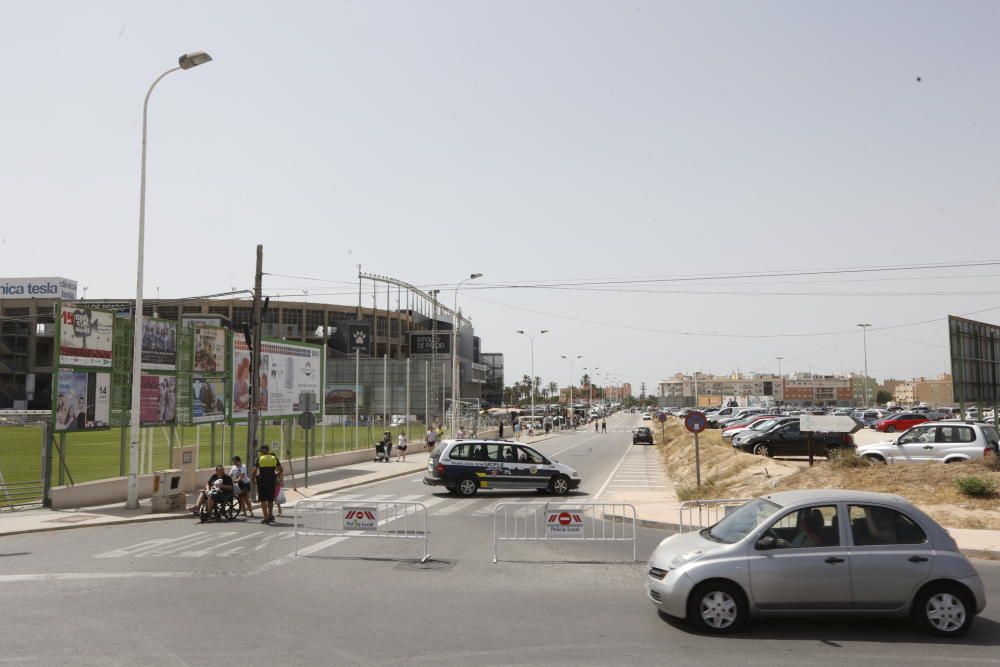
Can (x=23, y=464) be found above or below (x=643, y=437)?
above

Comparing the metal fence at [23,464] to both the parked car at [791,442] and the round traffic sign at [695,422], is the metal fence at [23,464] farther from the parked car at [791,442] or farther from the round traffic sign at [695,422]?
the parked car at [791,442]

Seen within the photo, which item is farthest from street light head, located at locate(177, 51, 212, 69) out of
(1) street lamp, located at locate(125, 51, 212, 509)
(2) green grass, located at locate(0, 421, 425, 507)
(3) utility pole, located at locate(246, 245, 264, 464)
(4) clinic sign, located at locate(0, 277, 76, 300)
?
(4) clinic sign, located at locate(0, 277, 76, 300)

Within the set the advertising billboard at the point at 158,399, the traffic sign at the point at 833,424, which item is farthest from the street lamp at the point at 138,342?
the traffic sign at the point at 833,424

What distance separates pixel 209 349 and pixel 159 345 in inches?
111

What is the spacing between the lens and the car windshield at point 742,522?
866 cm

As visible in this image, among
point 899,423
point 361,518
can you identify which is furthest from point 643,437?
point 361,518

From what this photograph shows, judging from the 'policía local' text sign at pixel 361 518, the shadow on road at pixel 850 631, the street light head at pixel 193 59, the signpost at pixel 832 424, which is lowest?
the shadow on road at pixel 850 631

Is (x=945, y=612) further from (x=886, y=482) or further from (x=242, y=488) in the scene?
(x=242, y=488)

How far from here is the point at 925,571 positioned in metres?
8.22

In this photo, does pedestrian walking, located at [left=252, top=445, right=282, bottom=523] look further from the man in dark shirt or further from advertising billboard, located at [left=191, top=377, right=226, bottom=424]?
advertising billboard, located at [left=191, top=377, right=226, bottom=424]

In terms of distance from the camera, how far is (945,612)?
27.0 ft

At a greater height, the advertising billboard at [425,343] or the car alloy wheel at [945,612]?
the advertising billboard at [425,343]

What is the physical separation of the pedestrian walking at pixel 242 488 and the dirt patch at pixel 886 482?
1149 cm

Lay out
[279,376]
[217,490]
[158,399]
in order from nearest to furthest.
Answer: [217,490] < [158,399] < [279,376]
